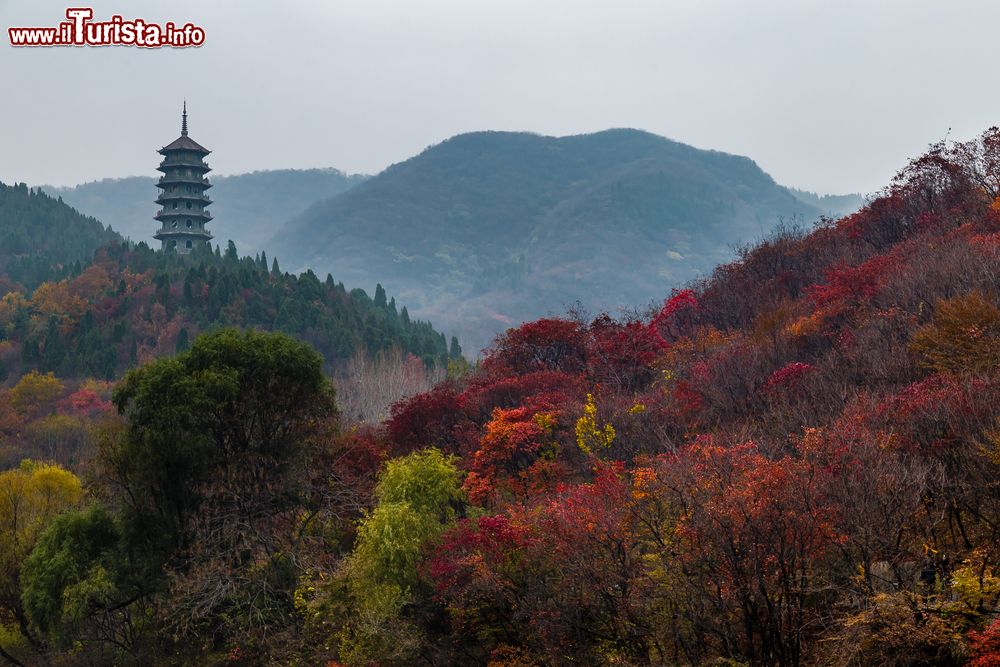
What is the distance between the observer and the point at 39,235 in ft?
435

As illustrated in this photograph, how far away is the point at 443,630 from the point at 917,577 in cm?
1083

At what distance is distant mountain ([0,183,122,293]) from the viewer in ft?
391

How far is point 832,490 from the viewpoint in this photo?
13961 millimetres

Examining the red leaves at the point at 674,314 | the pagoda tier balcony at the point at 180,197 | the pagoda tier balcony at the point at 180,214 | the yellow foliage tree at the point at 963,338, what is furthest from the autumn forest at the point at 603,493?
the pagoda tier balcony at the point at 180,214

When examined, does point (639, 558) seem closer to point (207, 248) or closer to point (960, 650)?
point (960, 650)

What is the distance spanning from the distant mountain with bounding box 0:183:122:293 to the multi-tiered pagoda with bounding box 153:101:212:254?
54.9 ft

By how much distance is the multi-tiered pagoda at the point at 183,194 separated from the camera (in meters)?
105

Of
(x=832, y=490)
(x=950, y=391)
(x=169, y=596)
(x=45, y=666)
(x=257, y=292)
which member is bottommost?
(x=45, y=666)

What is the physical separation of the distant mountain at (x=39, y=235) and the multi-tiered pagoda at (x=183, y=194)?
1674cm

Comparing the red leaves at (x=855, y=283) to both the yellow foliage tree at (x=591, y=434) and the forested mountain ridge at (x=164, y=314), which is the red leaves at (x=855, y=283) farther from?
the forested mountain ridge at (x=164, y=314)

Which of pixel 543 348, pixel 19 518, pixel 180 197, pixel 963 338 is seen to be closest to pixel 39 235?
pixel 180 197

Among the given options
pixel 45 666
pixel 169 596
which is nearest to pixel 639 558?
pixel 169 596

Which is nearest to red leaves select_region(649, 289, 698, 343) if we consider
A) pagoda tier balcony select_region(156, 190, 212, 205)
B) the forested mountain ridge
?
the forested mountain ridge

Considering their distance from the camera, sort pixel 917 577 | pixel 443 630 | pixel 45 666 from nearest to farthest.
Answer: pixel 917 577, pixel 443 630, pixel 45 666
